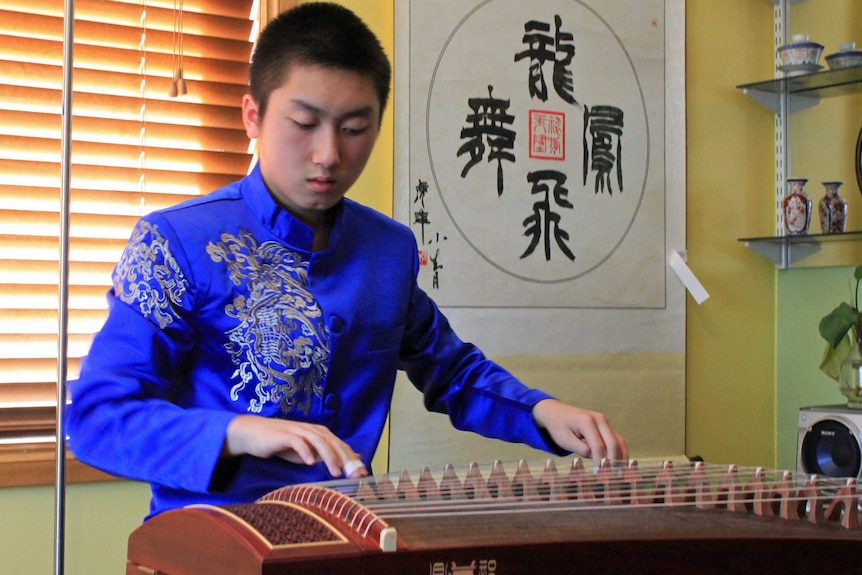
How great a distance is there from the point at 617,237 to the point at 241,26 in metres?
1.14

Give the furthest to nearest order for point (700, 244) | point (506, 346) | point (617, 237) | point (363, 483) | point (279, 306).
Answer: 1. point (700, 244)
2. point (617, 237)
3. point (506, 346)
4. point (279, 306)
5. point (363, 483)

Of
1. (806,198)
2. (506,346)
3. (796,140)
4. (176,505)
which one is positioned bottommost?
(176,505)

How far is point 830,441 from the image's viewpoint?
101 inches

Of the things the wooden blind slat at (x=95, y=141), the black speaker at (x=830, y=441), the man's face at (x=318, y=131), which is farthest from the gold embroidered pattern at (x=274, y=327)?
the black speaker at (x=830, y=441)

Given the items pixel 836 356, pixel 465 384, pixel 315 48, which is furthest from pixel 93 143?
pixel 836 356

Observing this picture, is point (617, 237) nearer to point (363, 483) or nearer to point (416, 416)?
point (416, 416)

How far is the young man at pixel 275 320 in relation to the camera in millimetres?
1174

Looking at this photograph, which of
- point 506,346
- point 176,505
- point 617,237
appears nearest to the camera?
point 176,505

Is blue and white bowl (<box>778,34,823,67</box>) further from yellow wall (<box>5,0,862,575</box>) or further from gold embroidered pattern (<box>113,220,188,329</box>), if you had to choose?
gold embroidered pattern (<box>113,220,188,329</box>)

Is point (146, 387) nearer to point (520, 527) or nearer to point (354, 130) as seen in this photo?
point (354, 130)

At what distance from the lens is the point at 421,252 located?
240cm

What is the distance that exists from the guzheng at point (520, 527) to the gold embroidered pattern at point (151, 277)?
1.12 feet

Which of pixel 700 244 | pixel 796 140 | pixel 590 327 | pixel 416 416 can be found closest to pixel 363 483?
pixel 416 416

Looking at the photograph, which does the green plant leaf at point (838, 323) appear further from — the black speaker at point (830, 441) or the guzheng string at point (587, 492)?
the guzheng string at point (587, 492)
